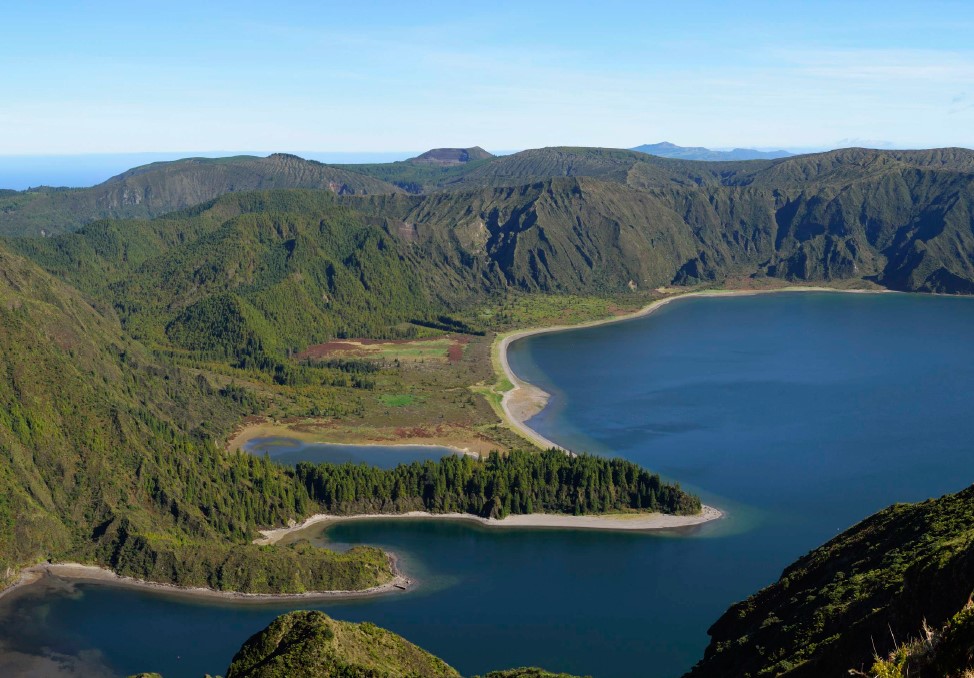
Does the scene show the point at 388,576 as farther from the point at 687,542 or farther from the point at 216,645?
the point at 687,542

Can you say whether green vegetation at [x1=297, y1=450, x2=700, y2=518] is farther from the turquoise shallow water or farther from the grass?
the grass

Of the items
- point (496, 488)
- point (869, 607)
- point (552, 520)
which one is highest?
point (869, 607)

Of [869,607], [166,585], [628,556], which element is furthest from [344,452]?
[869,607]

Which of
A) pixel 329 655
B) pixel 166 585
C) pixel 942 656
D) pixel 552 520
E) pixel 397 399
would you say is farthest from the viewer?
pixel 397 399

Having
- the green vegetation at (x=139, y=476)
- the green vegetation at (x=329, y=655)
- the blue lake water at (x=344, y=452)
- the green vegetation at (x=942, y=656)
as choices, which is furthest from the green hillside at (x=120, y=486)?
the green vegetation at (x=942, y=656)

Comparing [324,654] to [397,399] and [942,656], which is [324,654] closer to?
[942,656]

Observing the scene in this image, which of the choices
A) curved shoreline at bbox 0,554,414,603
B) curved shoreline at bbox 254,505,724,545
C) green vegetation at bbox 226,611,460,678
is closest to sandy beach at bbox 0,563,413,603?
curved shoreline at bbox 0,554,414,603

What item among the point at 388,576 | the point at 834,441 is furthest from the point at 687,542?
the point at 834,441
